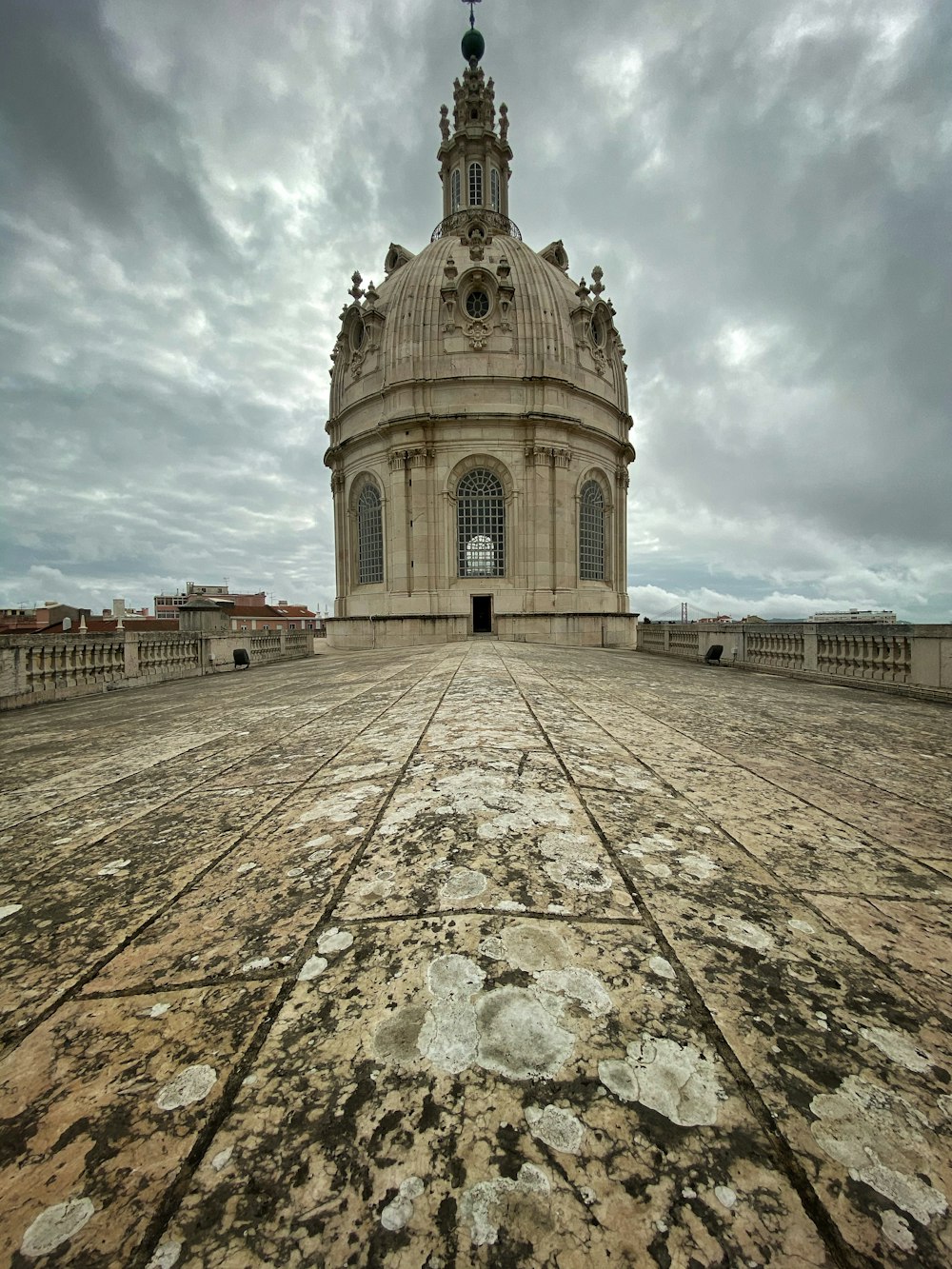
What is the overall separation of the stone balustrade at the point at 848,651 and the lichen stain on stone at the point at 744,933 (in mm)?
7267

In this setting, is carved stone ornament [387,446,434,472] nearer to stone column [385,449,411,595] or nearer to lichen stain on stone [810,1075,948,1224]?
stone column [385,449,411,595]

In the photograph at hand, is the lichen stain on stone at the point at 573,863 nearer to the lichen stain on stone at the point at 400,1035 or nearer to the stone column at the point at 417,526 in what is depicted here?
the lichen stain on stone at the point at 400,1035

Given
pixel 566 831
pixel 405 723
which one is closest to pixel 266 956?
pixel 566 831

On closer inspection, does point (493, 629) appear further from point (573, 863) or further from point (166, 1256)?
point (166, 1256)

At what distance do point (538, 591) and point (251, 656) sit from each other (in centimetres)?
1102

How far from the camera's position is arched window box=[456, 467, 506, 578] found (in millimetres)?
20984

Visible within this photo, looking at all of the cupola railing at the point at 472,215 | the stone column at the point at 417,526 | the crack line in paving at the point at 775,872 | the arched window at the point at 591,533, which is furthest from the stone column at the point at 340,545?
the crack line in paving at the point at 775,872

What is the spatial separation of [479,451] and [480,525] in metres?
2.96

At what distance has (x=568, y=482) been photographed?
21047mm

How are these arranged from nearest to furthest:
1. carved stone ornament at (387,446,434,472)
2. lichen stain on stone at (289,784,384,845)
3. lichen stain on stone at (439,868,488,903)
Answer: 1. lichen stain on stone at (439,868,488,903)
2. lichen stain on stone at (289,784,384,845)
3. carved stone ornament at (387,446,434,472)

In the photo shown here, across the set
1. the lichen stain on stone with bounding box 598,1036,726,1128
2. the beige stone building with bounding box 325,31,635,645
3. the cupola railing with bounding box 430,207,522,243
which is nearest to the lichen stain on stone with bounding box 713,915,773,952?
the lichen stain on stone with bounding box 598,1036,726,1128

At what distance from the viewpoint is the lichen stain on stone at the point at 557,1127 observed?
2.76 ft

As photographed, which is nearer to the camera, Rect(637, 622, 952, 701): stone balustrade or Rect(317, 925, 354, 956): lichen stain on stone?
Rect(317, 925, 354, 956): lichen stain on stone

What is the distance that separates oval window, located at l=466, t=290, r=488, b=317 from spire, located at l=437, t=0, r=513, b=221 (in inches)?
428
